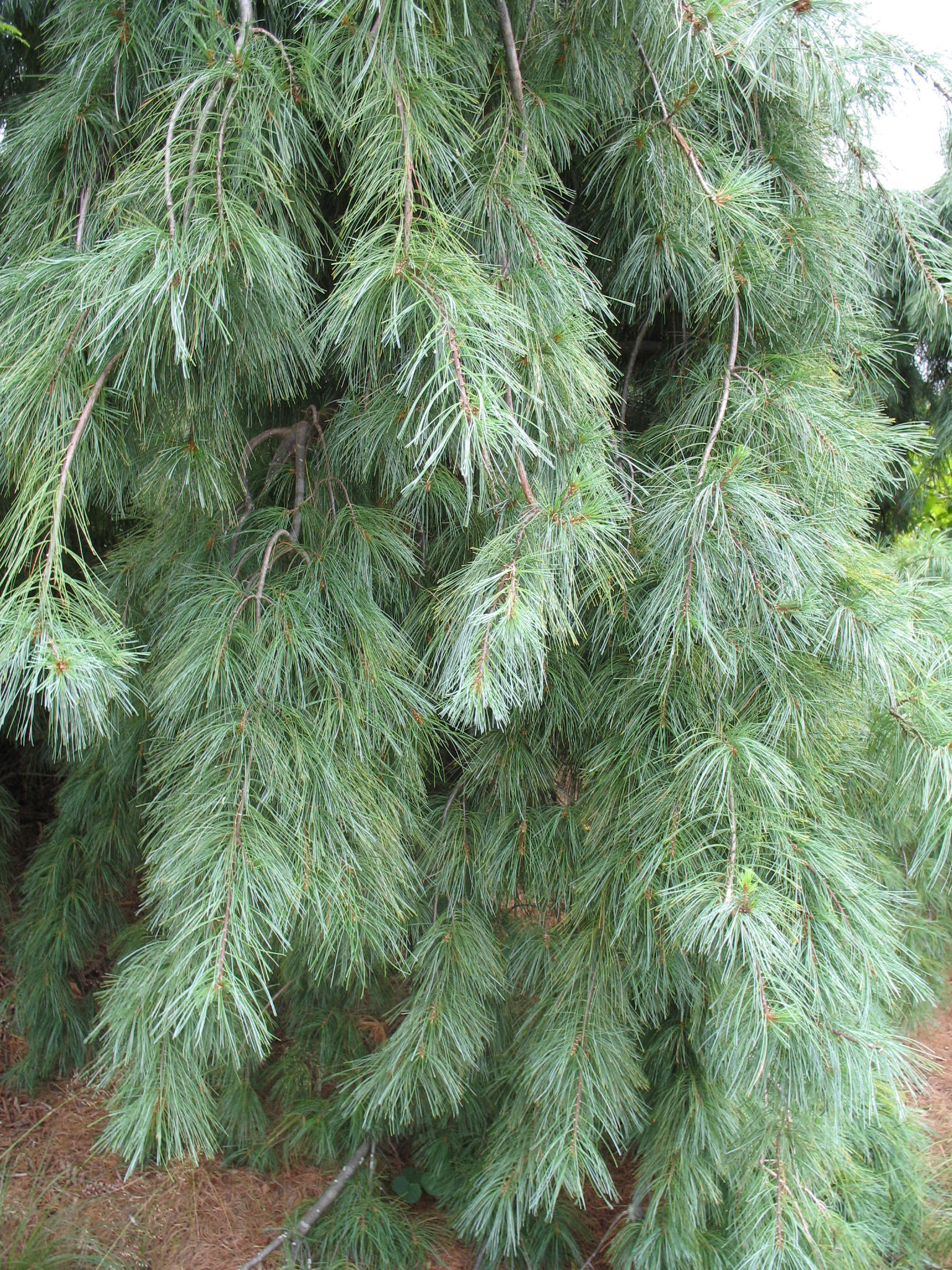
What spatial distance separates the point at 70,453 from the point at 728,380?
2.97 ft

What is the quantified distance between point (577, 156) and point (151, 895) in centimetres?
135

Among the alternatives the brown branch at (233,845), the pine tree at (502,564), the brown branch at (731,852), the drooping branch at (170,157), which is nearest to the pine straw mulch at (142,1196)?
the pine tree at (502,564)

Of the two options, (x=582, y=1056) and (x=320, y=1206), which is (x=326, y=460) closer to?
(x=582, y=1056)

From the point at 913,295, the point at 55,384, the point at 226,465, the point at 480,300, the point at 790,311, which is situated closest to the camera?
the point at 480,300

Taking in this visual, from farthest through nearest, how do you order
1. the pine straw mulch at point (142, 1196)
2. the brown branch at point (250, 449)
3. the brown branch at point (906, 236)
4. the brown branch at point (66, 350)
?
the pine straw mulch at point (142, 1196) < the brown branch at point (906, 236) < the brown branch at point (250, 449) < the brown branch at point (66, 350)

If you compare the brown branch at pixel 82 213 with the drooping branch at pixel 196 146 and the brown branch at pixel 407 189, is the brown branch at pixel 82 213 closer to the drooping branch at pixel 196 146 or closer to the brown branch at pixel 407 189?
the drooping branch at pixel 196 146

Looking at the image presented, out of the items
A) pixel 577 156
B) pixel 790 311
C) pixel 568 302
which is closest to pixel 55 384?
pixel 568 302

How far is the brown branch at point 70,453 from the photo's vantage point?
897mm

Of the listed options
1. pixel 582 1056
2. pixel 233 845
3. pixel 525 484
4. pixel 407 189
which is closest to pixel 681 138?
pixel 407 189

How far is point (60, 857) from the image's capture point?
1.90 metres

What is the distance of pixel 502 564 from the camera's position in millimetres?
953

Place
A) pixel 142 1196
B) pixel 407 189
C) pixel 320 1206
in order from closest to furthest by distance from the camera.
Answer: pixel 407 189 → pixel 320 1206 → pixel 142 1196

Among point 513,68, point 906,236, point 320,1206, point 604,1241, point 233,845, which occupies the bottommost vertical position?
point 320,1206

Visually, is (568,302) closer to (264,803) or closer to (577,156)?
(577,156)
